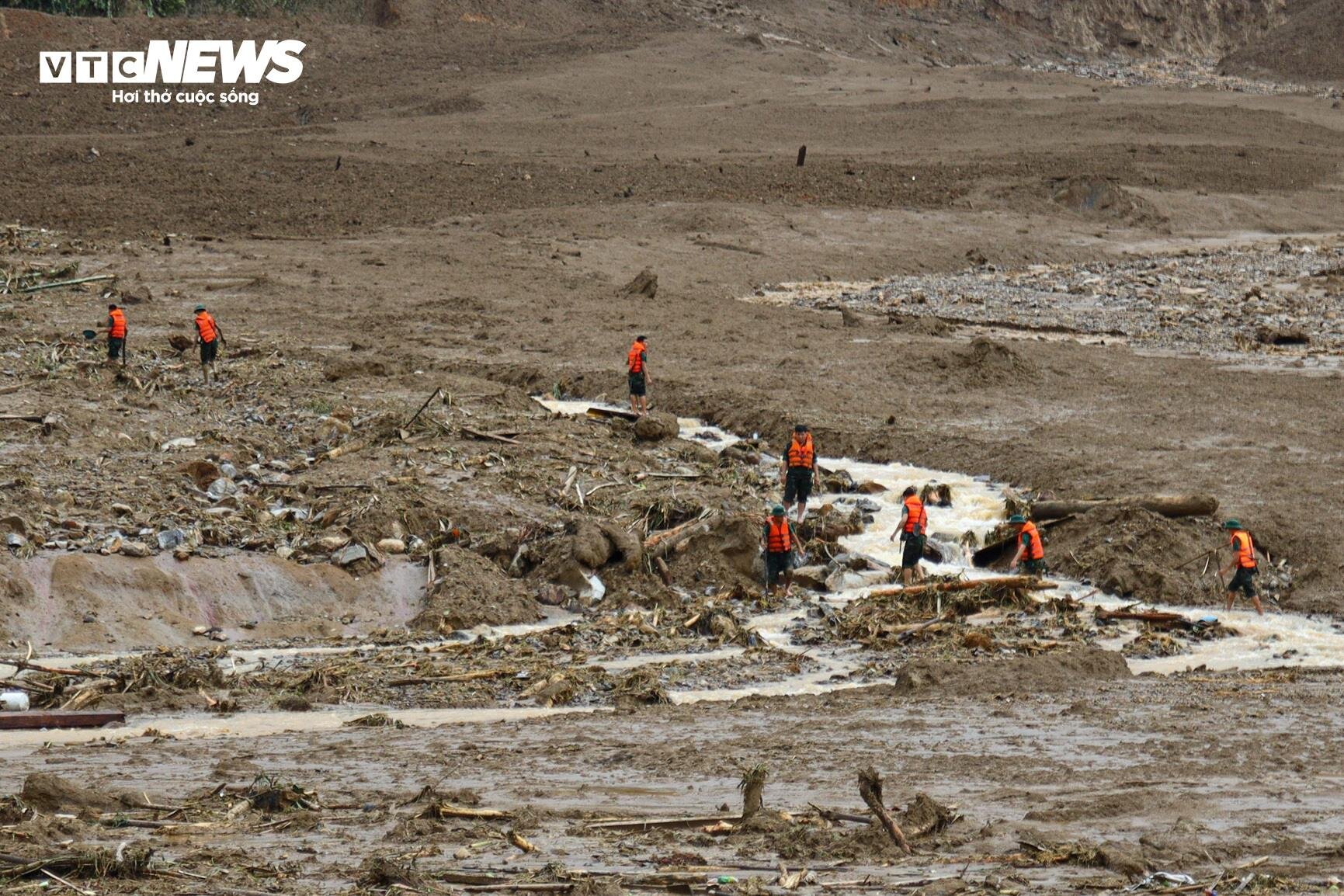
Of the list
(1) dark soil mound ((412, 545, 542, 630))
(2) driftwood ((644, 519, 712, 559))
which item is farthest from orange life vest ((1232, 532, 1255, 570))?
(1) dark soil mound ((412, 545, 542, 630))

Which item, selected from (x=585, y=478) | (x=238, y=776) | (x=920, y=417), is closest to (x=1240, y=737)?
(x=238, y=776)

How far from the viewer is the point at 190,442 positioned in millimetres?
16391

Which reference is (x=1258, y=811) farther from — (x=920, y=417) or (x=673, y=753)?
(x=920, y=417)

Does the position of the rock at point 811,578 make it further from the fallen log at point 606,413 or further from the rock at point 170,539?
the rock at point 170,539

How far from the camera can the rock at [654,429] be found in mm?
18203

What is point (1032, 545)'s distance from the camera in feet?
48.8

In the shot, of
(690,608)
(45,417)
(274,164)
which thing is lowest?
(690,608)

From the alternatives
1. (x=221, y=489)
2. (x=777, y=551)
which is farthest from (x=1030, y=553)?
(x=221, y=489)

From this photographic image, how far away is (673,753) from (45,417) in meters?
9.92

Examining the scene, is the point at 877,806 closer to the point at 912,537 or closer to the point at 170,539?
the point at 912,537

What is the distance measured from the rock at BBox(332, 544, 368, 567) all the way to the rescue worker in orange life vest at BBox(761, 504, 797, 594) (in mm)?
3770

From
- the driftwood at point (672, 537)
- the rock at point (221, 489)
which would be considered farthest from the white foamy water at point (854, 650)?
the rock at point (221, 489)

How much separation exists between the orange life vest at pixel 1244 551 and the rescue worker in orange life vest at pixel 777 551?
411 cm

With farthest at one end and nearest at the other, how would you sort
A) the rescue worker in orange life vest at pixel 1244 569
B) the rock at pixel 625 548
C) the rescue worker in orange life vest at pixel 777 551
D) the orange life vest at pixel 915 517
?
the orange life vest at pixel 915 517 → the rock at pixel 625 548 → the rescue worker in orange life vest at pixel 777 551 → the rescue worker in orange life vest at pixel 1244 569
